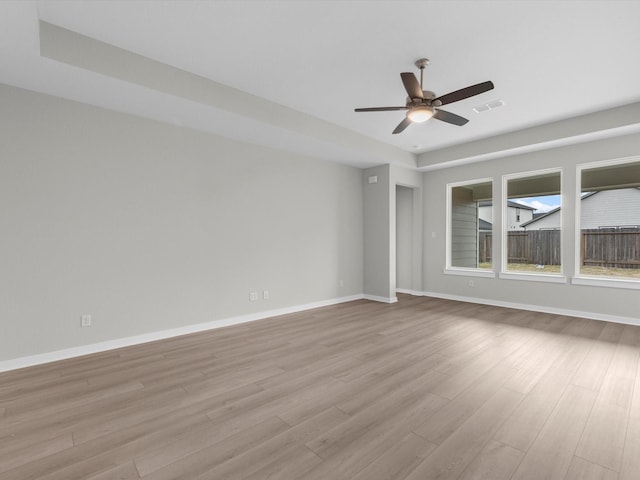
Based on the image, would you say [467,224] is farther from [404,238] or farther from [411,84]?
[411,84]

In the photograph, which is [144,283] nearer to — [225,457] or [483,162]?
[225,457]

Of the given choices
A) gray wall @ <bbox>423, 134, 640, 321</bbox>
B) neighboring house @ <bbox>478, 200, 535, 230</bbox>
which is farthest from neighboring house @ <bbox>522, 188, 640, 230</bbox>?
neighboring house @ <bbox>478, 200, 535, 230</bbox>

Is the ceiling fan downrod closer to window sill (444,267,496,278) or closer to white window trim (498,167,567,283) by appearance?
white window trim (498,167,567,283)

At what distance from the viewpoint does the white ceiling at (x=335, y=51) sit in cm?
239

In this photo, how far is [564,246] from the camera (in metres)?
5.05

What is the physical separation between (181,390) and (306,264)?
3212mm

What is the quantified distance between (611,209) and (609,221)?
0.19 m

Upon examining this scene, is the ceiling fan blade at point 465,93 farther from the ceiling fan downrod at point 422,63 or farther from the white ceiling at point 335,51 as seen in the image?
the white ceiling at point 335,51

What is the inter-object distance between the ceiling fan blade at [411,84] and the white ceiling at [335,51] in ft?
1.04

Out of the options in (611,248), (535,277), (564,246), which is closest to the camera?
(611,248)

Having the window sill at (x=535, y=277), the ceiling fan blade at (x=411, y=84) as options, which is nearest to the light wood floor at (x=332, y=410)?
the window sill at (x=535, y=277)

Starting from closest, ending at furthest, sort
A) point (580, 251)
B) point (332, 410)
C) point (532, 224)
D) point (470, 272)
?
point (332, 410) → point (580, 251) → point (532, 224) → point (470, 272)

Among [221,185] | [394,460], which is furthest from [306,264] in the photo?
[394,460]

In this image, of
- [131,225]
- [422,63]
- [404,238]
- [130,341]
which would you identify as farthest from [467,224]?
[130,341]
